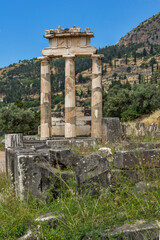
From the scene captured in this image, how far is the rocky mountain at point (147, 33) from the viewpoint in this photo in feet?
503

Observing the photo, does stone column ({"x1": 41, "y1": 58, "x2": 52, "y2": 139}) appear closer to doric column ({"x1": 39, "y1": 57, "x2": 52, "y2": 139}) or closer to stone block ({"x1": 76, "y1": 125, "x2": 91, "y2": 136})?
doric column ({"x1": 39, "y1": 57, "x2": 52, "y2": 139})

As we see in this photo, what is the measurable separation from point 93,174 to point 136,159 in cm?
130

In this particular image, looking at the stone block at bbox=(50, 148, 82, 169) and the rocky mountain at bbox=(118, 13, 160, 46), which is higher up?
the rocky mountain at bbox=(118, 13, 160, 46)

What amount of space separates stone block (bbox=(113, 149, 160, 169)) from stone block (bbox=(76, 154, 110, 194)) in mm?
680

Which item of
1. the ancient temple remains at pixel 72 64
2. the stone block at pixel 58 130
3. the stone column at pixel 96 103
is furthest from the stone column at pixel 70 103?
the stone block at pixel 58 130

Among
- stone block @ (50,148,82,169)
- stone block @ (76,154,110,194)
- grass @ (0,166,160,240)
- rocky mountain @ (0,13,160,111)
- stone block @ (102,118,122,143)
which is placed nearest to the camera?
grass @ (0,166,160,240)

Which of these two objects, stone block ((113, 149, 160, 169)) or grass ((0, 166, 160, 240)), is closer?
grass ((0, 166, 160, 240))

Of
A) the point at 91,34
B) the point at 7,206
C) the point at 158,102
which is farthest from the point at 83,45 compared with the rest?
the point at 158,102

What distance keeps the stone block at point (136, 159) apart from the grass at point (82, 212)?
717 millimetres

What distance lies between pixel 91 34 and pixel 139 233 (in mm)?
15311

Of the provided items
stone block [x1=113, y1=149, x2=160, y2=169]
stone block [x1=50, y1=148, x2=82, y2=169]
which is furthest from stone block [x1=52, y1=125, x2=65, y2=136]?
stone block [x1=113, y1=149, x2=160, y2=169]

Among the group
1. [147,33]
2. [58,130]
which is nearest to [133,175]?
[58,130]

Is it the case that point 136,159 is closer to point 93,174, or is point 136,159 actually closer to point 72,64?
point 93,174

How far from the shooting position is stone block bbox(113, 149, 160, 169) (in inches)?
256
